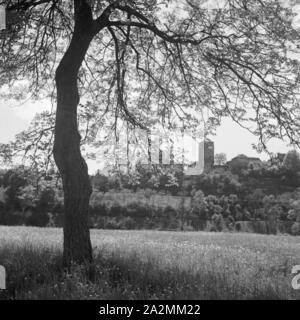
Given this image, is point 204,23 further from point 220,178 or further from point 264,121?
point 220,178

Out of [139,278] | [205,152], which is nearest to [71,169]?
[139,278]

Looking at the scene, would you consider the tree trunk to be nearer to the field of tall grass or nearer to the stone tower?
the field of tall grass

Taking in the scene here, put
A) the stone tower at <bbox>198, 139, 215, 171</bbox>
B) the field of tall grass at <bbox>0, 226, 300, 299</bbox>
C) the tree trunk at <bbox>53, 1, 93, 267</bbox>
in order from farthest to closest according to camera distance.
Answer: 1. the stone tower at <bbox>198, 139, 215, 171</bbox>
2. the tree trunk at <bbox>53, 1, 93, 267</bbox>
3. the field of tall grass at <bbox>0, 226, 300, 299</bbox>

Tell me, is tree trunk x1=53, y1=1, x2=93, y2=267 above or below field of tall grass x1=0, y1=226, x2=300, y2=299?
above

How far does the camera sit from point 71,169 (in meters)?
11.8

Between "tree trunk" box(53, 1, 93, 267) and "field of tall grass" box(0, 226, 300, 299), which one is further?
"tree trunk" box(53, 1, 93, 267)

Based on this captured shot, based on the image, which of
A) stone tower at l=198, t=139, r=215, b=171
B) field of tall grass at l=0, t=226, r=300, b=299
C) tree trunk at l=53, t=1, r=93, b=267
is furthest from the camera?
stone tower at l=198, t=139, r=215, b=171

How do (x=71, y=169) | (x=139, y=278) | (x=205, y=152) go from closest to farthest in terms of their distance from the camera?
(x=139, y=278), (x=71, y=169), (x=205, y=152)

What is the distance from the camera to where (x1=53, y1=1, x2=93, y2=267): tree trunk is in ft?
37.8

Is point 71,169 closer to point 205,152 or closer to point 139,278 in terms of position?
point 139,278

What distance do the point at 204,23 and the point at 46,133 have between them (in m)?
5.26

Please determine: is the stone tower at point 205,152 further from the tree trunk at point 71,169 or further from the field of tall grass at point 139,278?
the tree trunk at point 71,169

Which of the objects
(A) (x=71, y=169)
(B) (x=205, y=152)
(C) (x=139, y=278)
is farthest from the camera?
(B) (x=205, y=152)
